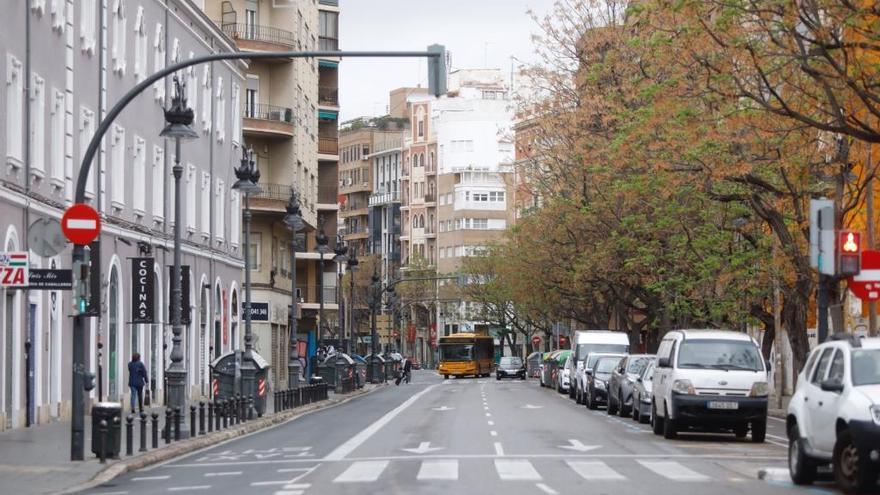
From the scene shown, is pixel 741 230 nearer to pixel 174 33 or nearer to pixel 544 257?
pixel 174 33

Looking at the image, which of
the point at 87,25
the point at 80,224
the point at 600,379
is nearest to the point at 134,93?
the point at 80,224

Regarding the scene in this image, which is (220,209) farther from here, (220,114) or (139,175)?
(139,175)

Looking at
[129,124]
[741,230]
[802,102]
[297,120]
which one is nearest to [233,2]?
[297,120]

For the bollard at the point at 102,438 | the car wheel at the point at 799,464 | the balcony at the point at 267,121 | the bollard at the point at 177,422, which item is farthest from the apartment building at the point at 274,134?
the car wheel at the point at 799,464

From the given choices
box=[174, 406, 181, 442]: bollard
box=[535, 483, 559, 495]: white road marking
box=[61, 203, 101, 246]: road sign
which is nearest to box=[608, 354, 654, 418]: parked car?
box=[174, 406, 181, 442]: bollard

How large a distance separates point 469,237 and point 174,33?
119m

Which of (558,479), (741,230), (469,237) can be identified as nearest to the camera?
(558,479)

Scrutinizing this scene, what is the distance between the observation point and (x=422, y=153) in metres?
186

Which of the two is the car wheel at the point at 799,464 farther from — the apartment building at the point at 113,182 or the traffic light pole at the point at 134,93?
the apartment building at the point at 113,182

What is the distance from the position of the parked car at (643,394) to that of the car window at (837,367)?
18.6m

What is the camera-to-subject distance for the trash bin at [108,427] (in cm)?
2620

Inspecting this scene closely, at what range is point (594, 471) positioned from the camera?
23.1 meters

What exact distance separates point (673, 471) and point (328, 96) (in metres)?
83.3

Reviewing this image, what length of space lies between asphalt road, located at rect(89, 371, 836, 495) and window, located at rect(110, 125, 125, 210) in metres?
10.0
